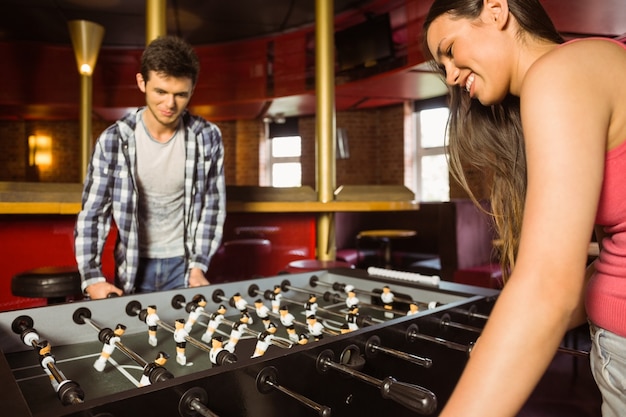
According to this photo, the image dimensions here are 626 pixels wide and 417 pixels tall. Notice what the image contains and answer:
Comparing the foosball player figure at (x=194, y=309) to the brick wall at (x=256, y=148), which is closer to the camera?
the foosball player figure at (x=194, y=309)

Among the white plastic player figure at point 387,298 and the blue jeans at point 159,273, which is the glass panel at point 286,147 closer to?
the blue jeans at point 159,273

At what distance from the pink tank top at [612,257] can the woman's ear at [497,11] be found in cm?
26

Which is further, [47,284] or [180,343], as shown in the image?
[47,284]

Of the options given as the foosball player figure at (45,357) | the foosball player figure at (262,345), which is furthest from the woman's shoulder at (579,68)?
the foosball player figure at (45,357)

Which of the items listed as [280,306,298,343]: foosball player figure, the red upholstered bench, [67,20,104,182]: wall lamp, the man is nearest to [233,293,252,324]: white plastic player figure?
[280,306,298,343]: foosball player figure

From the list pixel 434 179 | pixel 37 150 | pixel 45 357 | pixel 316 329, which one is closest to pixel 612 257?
pixel 316 329

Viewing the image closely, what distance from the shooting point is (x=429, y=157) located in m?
8.38

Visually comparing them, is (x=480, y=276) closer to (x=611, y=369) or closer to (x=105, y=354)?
(x=611, y=369)

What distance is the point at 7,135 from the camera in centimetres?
831

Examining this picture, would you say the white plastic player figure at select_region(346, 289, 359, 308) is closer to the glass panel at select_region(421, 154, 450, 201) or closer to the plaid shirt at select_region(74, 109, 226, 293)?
the plaid shirt at select_region(74, 109, 226, 293)

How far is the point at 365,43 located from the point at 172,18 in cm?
241

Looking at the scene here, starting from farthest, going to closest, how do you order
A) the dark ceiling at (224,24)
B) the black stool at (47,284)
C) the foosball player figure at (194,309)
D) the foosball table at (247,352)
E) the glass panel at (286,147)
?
the glass panel at (286,147) < the dark ceiling at (224,24) < the black stool at (47,284) < the foosball player figure at (194,309) < the foosball table at (247,352)

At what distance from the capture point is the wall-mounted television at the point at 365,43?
562 cm

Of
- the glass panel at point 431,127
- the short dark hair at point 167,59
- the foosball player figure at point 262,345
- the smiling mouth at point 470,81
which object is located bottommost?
the foosball player figure at point 262,345
